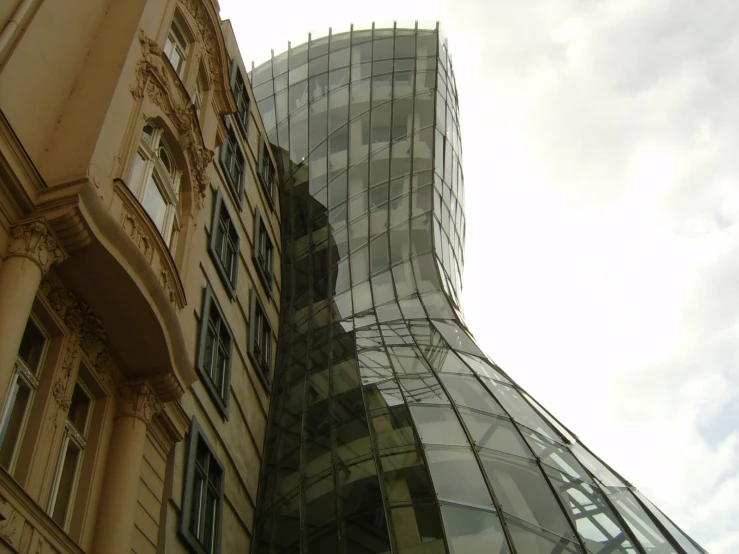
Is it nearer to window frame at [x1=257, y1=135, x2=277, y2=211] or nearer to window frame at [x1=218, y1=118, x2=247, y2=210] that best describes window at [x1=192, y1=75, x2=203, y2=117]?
window frame at [x1=218, y1=118, x2=247, y2=210]

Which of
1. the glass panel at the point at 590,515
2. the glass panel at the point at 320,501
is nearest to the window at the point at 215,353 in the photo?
the glass panel at the point at 320,501

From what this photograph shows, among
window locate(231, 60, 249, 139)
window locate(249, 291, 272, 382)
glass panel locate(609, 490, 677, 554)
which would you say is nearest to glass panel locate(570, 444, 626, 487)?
glass panel locate(609, 490, 677, 554)

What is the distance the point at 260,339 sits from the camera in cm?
1681

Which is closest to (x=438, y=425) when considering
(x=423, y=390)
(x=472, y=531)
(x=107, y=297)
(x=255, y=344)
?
(x=423, y=390)

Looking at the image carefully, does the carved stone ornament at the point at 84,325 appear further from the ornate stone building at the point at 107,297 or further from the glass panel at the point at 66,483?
the glass panel at the point at 66,483

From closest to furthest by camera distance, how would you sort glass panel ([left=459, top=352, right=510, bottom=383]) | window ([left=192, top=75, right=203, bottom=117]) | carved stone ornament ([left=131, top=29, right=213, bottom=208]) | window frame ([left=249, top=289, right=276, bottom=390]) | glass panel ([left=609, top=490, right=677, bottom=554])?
carved stone ornament ([left=131, top=29, right=213, bottom=208]), glass panel ([left=609, top=490, right=677, bottom=554]), window ([left=192, top=75, right=203, bottom=117]), window frame ([left=249, top=289, right=276, bottom=390]), glass panel ([left=459, top=352, right=510, bottom=383])

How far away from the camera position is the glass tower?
12.4 metres

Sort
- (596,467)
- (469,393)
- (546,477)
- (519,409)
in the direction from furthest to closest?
1. (519,409)
2. (469,393)
3. (596,467)
4. (546,477)

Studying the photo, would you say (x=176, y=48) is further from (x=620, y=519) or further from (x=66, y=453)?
(x=620, y=519)

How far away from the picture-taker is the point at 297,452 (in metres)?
14.6

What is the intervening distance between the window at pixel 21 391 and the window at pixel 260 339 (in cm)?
757

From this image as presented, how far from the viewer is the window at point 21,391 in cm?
686

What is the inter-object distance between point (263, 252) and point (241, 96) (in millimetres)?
4693

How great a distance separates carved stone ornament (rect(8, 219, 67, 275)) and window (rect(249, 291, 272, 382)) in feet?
26.3
